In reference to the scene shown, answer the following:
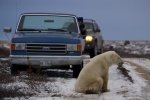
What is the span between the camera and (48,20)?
20.2 metres

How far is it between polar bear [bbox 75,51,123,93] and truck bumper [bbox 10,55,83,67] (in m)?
2.87

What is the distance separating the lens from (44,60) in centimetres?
1861

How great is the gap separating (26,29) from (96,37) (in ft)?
31.3

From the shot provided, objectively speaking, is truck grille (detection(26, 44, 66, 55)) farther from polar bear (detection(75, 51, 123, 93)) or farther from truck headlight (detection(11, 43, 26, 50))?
polar bear (detection(75, 51, 123, 93))

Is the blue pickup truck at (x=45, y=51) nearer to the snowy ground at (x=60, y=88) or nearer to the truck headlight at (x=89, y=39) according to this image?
the snowy ground at (x=60, y=88)

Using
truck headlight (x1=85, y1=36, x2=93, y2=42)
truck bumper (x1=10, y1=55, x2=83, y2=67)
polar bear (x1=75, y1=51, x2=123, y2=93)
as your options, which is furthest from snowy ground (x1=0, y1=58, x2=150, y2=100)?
truck headlight (x1=85, y1=36, x2=93, y2=42)

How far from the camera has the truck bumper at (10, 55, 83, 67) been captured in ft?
61.0

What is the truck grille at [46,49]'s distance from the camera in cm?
1873

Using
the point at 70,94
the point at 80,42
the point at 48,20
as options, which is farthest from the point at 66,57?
the point at 70,94

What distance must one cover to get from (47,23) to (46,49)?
1.75 m

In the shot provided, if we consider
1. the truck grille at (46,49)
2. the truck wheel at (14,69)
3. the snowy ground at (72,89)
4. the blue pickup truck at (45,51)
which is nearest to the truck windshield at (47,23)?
the blue pickup truck at (45,51)

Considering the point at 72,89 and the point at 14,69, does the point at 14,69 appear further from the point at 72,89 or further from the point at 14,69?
the point at 72,89

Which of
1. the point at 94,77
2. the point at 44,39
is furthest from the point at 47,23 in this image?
the point at 94,77

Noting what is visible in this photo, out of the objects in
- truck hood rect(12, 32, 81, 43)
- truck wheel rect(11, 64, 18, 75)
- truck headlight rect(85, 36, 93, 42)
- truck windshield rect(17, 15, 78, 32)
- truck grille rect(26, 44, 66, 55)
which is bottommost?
truck headlight rect(85, 36, 93, 42)
